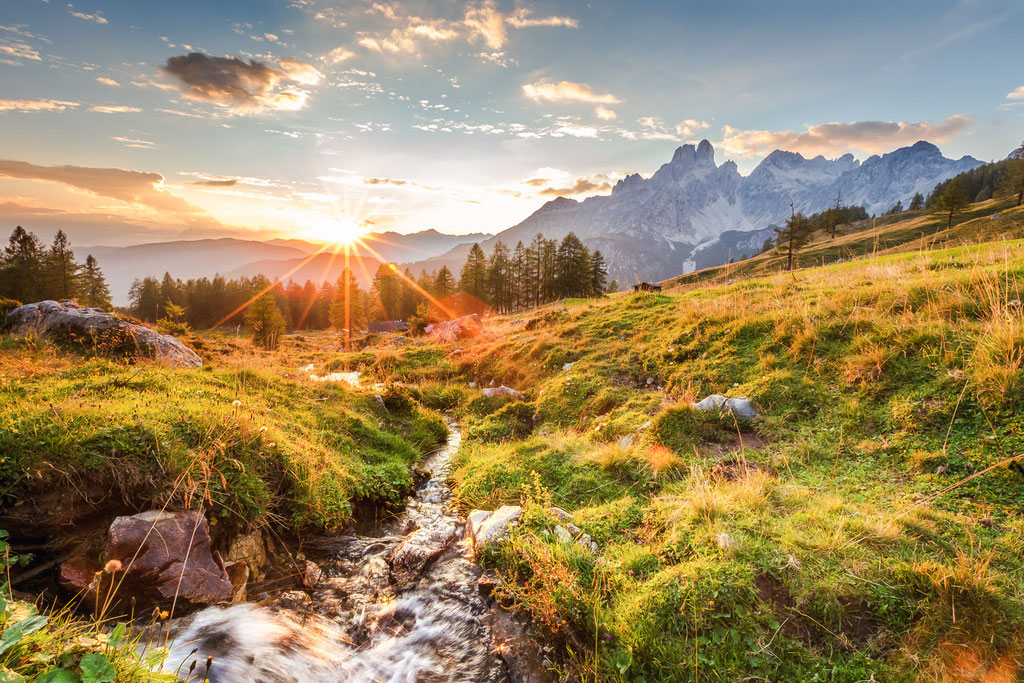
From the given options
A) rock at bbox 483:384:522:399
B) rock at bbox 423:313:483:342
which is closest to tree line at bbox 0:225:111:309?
rock at bbox 423:313:483:342

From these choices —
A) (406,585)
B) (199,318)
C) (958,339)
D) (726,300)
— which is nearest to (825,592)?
(406,585)

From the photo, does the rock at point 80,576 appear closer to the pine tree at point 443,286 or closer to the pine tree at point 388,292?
the pine tree at point 443,286

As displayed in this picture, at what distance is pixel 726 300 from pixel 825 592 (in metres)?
9.66

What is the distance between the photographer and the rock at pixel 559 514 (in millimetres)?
5872

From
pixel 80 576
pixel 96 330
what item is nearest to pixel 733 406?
pixel 80 576

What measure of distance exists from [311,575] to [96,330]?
39.0 feet

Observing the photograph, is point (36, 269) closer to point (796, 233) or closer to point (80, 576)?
point (80, 576)

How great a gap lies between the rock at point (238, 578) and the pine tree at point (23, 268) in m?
78.2

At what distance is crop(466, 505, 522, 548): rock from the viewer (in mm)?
5973

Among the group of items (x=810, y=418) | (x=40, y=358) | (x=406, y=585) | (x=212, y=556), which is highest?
(x=40, y=358)

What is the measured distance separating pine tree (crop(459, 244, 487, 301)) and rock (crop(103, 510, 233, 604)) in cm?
7671

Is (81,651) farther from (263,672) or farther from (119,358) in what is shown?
(119,358)

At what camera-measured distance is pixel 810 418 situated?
22.7 feet

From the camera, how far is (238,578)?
5.11 m
